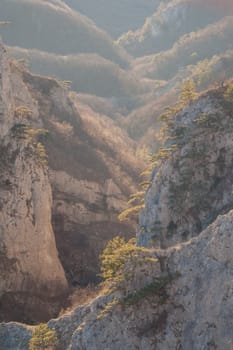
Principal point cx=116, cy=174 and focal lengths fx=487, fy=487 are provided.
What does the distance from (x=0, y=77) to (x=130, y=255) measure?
2398 centimetres

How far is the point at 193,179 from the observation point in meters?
33.6

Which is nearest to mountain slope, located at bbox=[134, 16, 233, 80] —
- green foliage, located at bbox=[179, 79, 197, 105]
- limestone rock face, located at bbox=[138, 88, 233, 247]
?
green foliage, located at bbox=[179, 79, 197, 105]

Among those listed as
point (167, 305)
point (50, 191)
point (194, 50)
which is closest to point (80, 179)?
point (50, 191)

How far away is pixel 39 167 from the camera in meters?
42.8

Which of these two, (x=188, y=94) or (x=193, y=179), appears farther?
(x=188, y=94)

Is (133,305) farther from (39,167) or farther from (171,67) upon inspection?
(171,67)

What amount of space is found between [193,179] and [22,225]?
15.1 metres

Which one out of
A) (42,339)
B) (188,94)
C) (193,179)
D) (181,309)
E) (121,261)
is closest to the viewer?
(181,309)

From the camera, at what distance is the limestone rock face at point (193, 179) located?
32375mm

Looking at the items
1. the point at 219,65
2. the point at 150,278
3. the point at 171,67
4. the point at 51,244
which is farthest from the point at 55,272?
the point at 171,67

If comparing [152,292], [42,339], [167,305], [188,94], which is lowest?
[42,339]

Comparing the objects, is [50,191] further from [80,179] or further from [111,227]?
[111,227]

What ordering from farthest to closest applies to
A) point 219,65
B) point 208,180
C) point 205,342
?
1. point 219,65
2. point 208,180
3. point 205,342

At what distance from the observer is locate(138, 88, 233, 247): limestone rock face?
32375 millimetres
